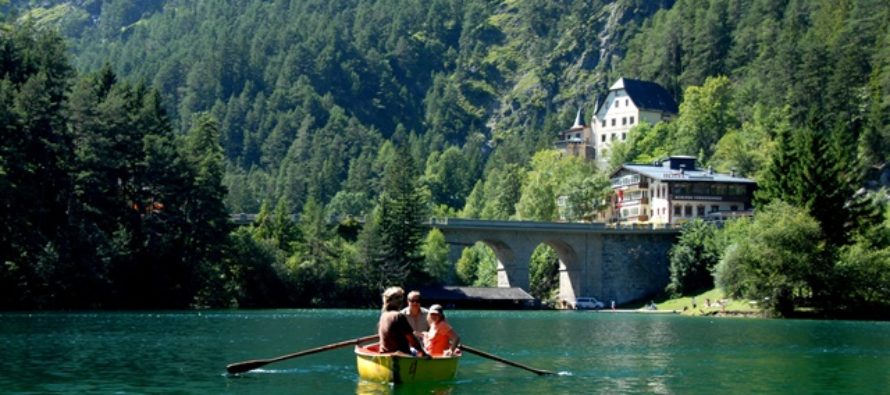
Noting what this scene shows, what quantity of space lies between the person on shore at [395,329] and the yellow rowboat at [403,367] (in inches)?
13.3

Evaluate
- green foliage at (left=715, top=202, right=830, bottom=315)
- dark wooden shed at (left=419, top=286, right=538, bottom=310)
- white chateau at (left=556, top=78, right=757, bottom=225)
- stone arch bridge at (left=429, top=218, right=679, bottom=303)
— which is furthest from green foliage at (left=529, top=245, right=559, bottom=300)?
green foliage at (left=715, top=202, right=830, bottom=315)

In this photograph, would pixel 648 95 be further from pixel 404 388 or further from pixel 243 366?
pixel 404 388

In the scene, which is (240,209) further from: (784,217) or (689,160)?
(784,217)

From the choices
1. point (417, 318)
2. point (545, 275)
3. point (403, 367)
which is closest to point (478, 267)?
point (545, 275)

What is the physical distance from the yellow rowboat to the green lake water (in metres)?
0.42

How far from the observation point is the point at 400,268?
112 meters

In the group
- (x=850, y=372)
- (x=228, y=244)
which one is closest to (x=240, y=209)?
(x=228, y=244)

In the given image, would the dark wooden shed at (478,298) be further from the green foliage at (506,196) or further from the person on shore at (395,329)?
the person on shore at (395,329)

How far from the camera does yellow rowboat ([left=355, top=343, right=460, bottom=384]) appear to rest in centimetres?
3414

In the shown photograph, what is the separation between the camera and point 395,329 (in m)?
34.1

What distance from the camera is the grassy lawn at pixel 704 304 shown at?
91994mm

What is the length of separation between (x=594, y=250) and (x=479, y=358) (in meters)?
79.6

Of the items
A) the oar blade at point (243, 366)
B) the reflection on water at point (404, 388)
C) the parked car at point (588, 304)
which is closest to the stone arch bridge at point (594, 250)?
the parked car at point (588, 304)

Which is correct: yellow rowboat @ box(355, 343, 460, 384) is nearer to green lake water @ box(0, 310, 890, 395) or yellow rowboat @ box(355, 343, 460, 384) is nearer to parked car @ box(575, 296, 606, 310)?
green lake water @ box(0, 310, 890, 395)
